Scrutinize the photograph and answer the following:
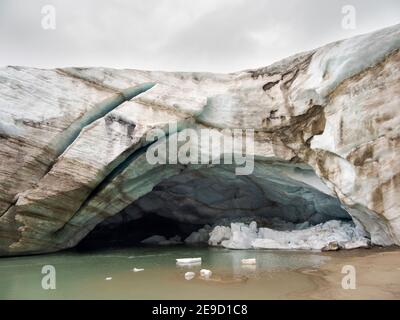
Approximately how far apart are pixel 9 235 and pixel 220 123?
613cm

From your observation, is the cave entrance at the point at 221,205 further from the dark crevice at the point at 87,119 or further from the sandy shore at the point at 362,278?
the sandy shore at the point at 362,278

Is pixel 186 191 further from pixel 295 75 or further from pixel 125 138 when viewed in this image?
pixel 295 75

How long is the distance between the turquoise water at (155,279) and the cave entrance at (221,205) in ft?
9.62

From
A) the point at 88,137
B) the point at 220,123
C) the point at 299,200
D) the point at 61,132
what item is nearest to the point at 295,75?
the point at 220,123

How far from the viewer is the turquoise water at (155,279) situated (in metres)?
4.85

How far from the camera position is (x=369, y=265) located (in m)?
6.00

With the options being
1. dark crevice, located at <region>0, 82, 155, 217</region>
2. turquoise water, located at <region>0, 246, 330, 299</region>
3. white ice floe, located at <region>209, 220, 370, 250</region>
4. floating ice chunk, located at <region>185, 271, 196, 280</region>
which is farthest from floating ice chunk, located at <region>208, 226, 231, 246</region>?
floating ice chunk, located at <region>185, 271, 196, 280</region>

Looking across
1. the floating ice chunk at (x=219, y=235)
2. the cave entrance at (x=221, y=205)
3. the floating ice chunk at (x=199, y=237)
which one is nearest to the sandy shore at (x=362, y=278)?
the cave entrance at (x=221, y=205)

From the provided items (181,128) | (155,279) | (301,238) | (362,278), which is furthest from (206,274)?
(301,238)

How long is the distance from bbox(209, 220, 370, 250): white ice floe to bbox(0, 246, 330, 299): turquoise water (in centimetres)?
115

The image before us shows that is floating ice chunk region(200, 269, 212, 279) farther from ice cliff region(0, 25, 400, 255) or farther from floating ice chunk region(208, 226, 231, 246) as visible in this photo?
floating ice chunk region(208, 226, 231, 246)

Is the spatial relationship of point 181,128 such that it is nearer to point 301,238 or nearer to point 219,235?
point 219,235

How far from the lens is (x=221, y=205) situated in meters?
13.5

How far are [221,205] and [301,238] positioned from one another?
153 inches
